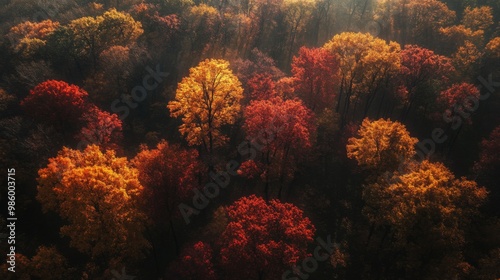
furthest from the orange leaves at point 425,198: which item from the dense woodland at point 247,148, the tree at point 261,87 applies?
the tree at point 261,87

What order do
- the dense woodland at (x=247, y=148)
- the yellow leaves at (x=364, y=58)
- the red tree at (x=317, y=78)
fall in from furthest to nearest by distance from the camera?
the red tree at (x=317, y=78) < the yellow leaves at (x=364, y=58) < the dense woodland at (x=247, y=148)

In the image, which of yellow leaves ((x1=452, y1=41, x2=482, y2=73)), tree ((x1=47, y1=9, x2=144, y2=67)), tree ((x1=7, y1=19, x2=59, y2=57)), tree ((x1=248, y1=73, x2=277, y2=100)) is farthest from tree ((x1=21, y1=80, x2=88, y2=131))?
yellow leaves ((x1=452, y1=41, x2=482, y2=73))

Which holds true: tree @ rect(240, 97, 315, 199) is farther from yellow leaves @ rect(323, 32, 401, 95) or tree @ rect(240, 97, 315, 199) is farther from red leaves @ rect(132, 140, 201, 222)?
yellow leaves @ rect(323, 32, 401, 95)

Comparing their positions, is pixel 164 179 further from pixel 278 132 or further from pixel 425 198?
pixel 425 198

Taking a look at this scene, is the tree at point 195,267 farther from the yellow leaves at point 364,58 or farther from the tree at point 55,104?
the yellow leaves at point 364,58

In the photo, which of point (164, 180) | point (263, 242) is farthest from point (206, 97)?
point (263, 242)

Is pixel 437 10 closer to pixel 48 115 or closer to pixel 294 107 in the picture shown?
pixel 294 107
